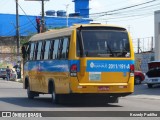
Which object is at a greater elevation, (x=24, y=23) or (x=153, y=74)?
(x=24, y=23)

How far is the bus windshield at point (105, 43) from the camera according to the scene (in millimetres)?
20234

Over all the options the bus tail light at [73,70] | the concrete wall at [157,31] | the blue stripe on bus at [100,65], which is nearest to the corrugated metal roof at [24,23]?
the concrete wall at [157,31]

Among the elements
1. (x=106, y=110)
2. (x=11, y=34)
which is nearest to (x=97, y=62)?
(x=106, y=110)

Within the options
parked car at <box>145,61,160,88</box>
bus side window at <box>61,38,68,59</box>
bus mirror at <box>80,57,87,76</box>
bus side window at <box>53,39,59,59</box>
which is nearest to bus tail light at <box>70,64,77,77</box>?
bus mirror at <box>80,57,87,76</box>

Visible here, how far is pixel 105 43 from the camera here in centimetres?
2041

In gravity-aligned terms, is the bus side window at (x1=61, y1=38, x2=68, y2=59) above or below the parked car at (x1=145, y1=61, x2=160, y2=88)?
above

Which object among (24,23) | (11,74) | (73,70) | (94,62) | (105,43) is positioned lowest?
(11,74)

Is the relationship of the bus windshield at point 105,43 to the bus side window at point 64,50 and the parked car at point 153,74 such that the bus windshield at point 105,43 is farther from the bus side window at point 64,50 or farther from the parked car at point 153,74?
the parked car at point 153,74

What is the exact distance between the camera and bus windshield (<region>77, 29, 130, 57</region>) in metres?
20.2

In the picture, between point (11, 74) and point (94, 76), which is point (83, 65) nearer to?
point (94, 76)

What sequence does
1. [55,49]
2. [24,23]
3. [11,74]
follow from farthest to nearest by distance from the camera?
[24,23] → [11,74] → [55,49]

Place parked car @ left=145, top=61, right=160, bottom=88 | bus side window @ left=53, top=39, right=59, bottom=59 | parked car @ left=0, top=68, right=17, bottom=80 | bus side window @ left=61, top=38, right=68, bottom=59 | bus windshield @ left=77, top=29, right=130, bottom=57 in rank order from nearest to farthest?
bus windshield @ left=77, top=29, right=130, bottom=57, bus side window @ left=61, top=38, right=68, bottom=59, bus side window @ left=53, top=39, right=59, bottom=59, parked car @ left=145, top=61, right=160, bottom=88, parked car @ left=0, top=68, right=17, bottom=80

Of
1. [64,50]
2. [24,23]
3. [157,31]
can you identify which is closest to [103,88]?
[64,50]

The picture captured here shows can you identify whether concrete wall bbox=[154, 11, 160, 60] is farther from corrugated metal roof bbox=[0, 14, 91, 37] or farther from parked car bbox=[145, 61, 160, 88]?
corrugated metal roof bbox=[0, 14, 91, 37]
